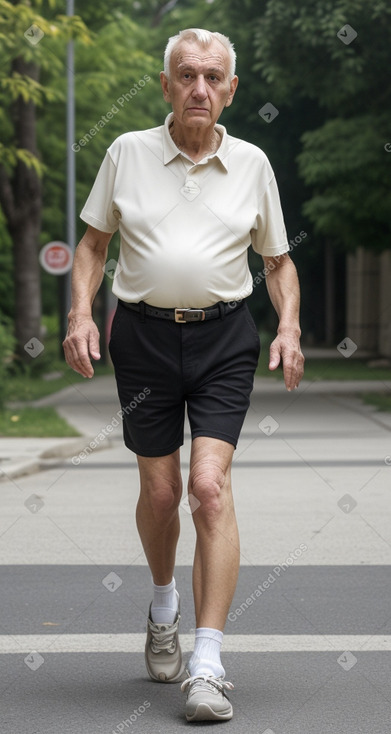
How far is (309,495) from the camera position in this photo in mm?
9930

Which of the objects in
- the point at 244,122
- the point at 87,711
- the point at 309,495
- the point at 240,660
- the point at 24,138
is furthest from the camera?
the point at 244,122

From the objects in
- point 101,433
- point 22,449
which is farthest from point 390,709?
point 101,433

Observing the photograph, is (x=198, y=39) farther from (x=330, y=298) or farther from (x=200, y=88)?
(x=330, y=298)

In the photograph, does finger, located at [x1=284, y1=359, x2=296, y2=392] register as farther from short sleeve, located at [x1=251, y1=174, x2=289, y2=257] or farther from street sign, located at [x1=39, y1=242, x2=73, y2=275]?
street sign, located at [x1=39, y1=242, x2=73, y2=275]

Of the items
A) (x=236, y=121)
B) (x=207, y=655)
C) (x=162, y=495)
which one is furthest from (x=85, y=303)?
(x=236, y=121)

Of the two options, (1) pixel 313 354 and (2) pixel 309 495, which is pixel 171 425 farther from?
(1) pixel 313 354

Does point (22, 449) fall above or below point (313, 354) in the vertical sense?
above

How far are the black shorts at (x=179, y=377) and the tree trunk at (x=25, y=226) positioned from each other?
2303 cm

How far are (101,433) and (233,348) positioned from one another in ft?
Result: 33.5

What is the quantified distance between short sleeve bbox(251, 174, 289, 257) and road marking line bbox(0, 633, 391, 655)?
4.87ft

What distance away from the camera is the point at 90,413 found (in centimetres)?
1880

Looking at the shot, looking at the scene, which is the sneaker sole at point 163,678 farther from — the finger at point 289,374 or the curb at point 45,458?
the curb at point 45,458

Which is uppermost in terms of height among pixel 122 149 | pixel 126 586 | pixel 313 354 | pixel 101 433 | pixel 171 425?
pixel 122 149

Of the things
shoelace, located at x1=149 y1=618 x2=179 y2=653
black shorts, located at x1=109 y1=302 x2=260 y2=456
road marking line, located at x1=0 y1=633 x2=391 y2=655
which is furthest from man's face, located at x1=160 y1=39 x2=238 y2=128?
road marking line, located at x1=0 y1=633 x2=391 y2=655
